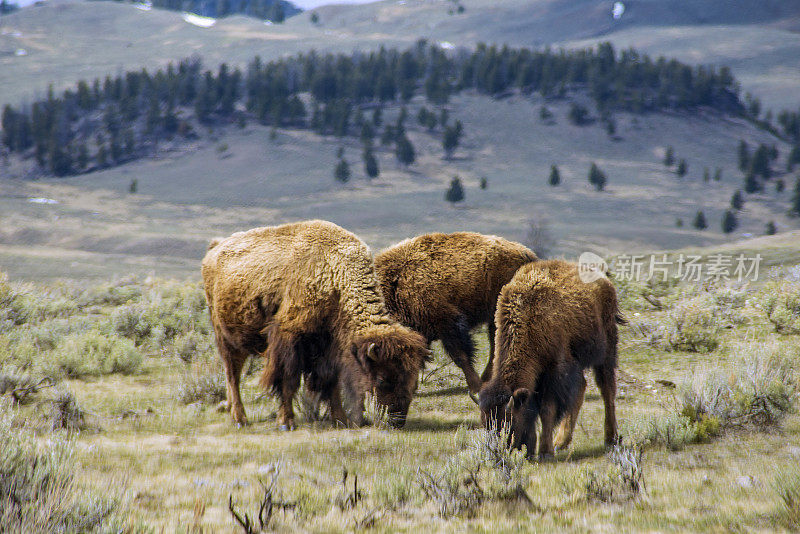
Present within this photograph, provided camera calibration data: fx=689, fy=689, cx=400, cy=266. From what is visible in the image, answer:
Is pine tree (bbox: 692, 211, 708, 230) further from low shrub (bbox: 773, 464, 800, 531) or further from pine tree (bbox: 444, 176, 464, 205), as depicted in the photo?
low shrub (bbox: 773, 464, 800, 531)

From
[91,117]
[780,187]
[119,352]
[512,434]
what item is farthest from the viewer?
[91,117]

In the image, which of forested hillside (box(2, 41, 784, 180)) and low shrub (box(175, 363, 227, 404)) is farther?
forested hillside (box(2, 41, 784, 180))

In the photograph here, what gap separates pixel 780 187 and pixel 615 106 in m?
26.4

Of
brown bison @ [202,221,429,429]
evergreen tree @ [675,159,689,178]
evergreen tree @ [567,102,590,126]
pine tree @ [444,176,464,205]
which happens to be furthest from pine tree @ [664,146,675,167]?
brown bison @ [202,221,429,429]

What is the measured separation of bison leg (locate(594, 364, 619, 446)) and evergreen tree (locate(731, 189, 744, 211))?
216ft

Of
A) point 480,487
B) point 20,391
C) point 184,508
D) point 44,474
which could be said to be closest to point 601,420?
point 480,487

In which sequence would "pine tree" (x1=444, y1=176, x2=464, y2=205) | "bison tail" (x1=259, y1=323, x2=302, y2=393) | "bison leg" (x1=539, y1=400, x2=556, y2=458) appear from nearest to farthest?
"bison leg" (x1=539, y1=400, x2=556, y2=458) < "bison tail" (x1=259, y1=323, x2=302, y2=393) < "pine tree" (x1=444, y1=176, x2=464, y2=205)

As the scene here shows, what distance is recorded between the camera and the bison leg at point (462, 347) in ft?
27.4

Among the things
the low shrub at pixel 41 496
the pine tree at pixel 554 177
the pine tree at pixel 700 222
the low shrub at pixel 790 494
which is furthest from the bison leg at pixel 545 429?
the pine tree at pixel 554 177

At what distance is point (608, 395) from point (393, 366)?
2015 mm

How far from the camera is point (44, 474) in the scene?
12.3 ft

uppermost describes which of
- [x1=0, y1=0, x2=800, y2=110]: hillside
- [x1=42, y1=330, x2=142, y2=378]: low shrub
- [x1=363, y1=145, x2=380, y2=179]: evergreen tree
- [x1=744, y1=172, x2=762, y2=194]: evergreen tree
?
[x1=0, y1=0, x2=800, y2=110]: hillside

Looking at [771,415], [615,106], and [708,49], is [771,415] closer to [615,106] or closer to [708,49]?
[615,106]

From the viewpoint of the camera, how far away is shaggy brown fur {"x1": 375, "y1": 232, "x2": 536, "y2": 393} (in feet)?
27.2
